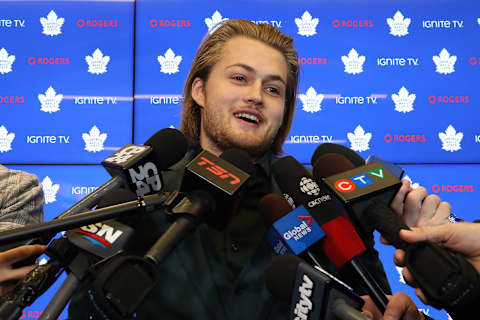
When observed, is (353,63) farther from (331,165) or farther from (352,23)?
(331,165)

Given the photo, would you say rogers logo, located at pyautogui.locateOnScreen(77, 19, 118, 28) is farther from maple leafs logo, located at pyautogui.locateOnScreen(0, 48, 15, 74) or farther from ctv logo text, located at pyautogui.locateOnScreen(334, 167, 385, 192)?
ctv logo text, located at pyautogui.locateOnScreen(334, 167, 385, 192)

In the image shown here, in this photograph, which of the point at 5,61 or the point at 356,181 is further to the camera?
the point at 5,61

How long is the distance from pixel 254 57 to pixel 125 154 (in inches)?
28.8

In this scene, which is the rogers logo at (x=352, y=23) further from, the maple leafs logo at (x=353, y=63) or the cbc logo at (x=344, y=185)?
the cbc logo at (x=344, y=185)

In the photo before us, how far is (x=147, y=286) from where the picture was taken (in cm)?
55

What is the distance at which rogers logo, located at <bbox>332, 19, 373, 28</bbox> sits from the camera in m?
2.53

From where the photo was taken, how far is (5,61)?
2.41 meters

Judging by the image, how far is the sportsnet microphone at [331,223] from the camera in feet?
2.34

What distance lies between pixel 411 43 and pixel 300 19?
71cm

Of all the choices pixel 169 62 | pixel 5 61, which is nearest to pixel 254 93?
pixel 169 62

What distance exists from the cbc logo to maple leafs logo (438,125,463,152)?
203 centimetres

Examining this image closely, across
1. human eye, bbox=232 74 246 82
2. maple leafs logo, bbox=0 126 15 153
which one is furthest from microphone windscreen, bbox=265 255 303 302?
maple leafs logo, bbox=0 126 15 153

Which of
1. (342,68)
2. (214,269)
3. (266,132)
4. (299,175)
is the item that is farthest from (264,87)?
(342,68)

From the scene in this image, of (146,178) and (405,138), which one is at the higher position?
A: (146,178)
